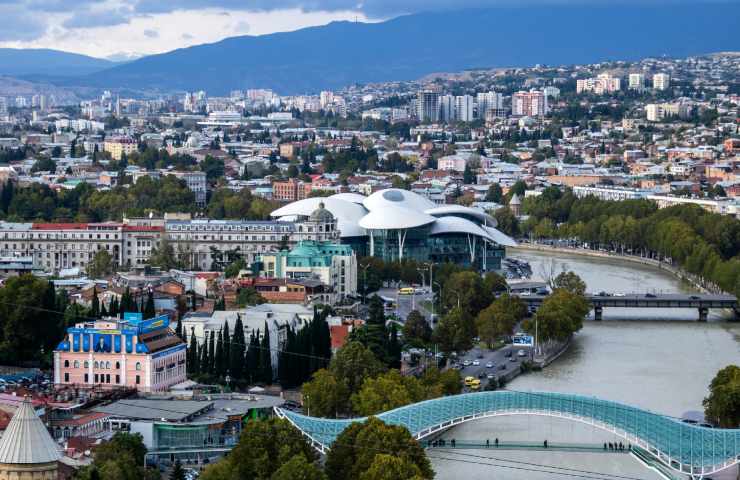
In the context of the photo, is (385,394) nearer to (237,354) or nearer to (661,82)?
(237,354)

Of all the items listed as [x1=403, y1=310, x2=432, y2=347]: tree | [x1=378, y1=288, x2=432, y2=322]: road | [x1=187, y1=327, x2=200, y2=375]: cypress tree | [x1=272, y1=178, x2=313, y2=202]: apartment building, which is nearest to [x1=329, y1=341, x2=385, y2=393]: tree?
[x1=187, y1=327, x2=200, y2=375]: cypress tree

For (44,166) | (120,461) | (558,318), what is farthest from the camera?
(44,166)

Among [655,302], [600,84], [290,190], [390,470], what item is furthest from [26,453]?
[600,84]

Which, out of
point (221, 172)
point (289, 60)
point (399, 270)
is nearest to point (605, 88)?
point (221, 172)

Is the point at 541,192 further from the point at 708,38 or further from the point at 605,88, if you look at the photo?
the point at 708,38

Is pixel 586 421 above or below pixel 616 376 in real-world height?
above

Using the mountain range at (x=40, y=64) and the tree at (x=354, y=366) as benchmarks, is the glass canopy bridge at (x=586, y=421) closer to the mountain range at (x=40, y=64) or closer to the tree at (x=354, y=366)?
the tree at (x=354, y=366)

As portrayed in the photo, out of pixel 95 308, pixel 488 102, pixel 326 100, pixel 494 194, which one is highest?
pixel 326 100

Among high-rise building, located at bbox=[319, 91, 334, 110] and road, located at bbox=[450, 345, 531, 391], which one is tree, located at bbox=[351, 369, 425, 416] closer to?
road, located at bbox=[450, 345, 531, 391]
